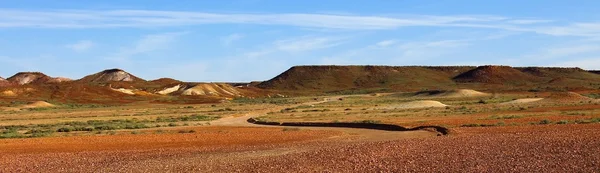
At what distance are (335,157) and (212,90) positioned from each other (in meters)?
143

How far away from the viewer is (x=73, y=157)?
28.1 m

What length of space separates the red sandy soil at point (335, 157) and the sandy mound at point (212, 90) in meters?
122

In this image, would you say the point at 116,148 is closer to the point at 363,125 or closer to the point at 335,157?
the point at 335,157

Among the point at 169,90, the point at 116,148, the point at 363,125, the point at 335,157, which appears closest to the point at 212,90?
the point at 169,90

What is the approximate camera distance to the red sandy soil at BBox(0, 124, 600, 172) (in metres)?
20.0

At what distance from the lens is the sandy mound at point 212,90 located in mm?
157000

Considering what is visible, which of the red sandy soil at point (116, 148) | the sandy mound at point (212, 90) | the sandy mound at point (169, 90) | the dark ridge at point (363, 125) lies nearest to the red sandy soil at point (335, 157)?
the red sandy soil at point (116, 148)

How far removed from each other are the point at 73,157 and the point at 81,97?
105m

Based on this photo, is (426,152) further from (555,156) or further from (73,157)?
(73,157)

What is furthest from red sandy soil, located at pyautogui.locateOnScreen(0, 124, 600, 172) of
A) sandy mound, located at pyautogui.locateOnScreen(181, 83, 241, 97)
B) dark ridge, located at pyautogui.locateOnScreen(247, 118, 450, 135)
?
sandy mound, located at pyautogui.locateOnScreen(181, 83, 241, 97)

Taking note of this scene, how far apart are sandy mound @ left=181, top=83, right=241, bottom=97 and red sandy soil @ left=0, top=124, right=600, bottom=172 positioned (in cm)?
12229

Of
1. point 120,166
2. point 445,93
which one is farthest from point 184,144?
point 445,93

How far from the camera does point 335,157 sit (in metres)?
23.6

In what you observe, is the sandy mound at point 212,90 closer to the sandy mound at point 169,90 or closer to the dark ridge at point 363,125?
the sandy mound at point 169,90
